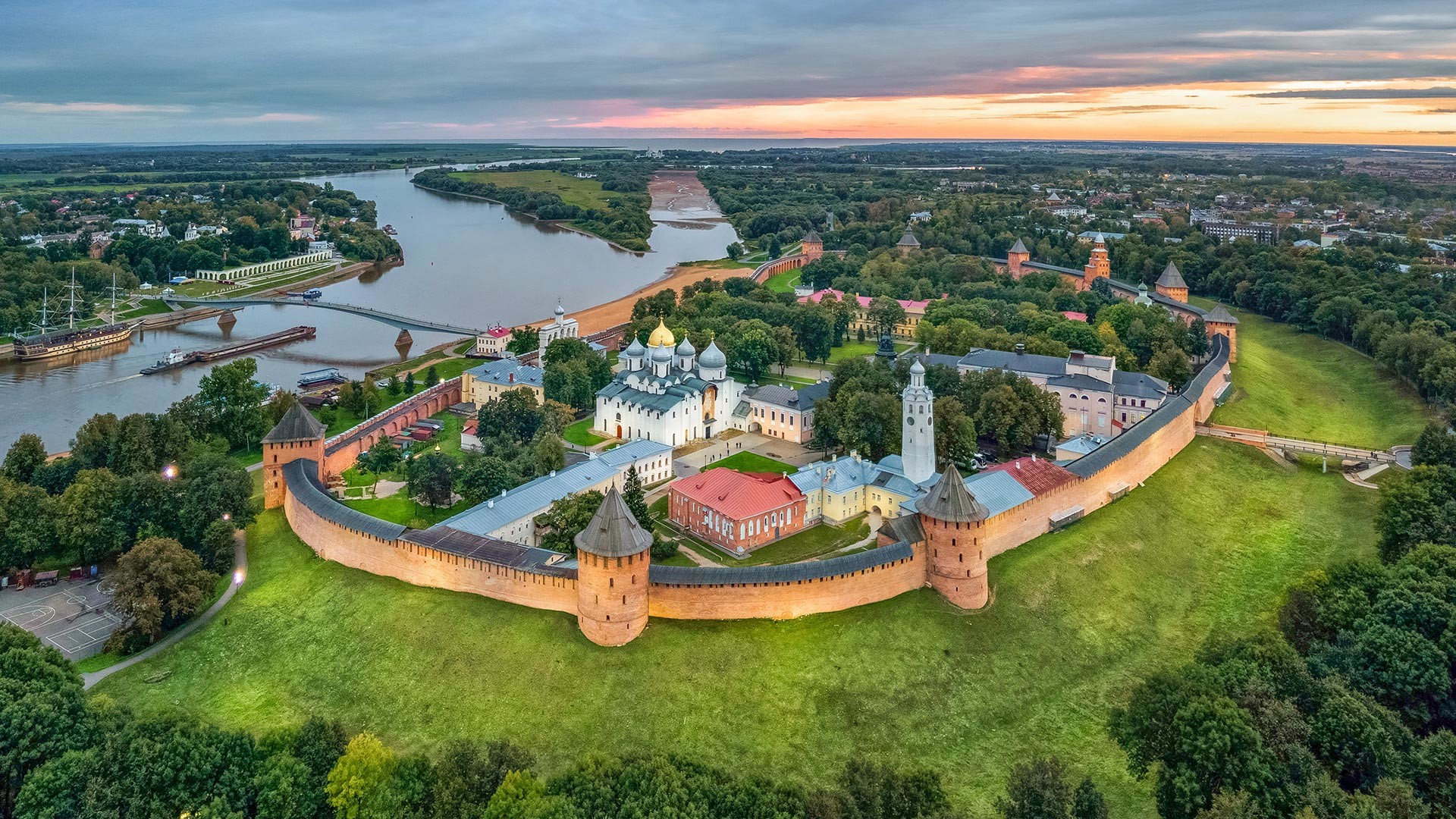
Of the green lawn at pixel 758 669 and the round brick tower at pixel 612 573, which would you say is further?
the round brick tower at pixel 612 573

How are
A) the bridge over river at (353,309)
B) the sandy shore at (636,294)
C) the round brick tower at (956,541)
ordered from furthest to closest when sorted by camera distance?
1. the sandy shore at (636,294)
2. the bridge over river at (353,309)
3. the round brick tower at (956,541)

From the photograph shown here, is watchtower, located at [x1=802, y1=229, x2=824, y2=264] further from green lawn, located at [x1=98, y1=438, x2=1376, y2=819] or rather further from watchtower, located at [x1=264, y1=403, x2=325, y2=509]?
green lawn, located at [x1=98, y1=438, x2=1376, y2=819]

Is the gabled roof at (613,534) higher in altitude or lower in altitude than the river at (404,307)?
higher

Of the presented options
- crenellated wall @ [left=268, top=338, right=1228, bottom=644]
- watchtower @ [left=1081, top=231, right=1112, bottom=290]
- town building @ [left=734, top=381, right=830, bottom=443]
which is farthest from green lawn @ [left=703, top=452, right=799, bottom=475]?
watchtower @ [left=1081, top=231, right=1112, bottom=290]

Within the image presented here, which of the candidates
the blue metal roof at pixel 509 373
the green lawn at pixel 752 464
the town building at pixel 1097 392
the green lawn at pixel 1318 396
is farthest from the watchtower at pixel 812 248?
the green lawn at pixel 752 464

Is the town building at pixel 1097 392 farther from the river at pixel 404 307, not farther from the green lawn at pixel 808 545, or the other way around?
the river at pixel 404 307

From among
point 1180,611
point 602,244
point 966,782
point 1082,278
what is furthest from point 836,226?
point 966,782

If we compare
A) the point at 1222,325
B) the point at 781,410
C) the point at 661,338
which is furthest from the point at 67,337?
the point at 1222,325
